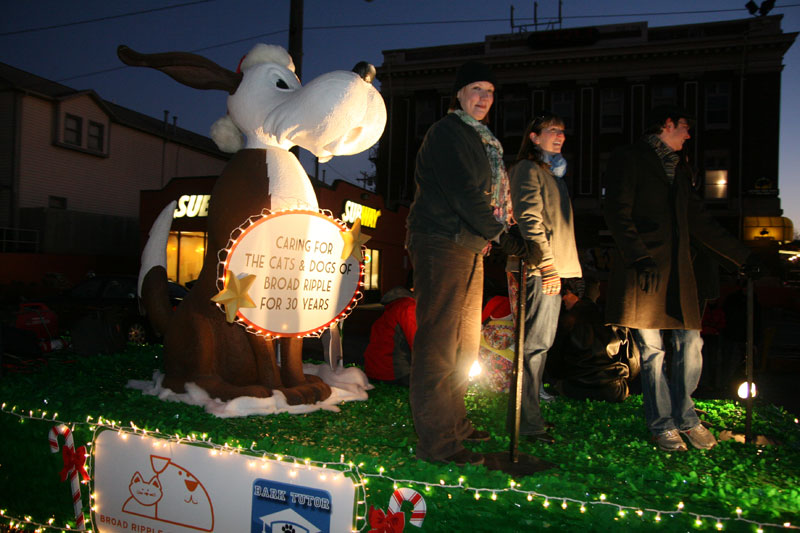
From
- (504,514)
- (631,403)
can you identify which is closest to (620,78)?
(631,403)

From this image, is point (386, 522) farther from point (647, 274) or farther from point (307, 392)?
point (647, 274)

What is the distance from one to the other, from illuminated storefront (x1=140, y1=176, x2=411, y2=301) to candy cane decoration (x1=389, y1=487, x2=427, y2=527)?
13.7m

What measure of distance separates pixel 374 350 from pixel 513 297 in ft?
5.32

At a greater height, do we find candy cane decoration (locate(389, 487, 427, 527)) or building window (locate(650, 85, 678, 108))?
building window (locate(650, 85, 678, 108))

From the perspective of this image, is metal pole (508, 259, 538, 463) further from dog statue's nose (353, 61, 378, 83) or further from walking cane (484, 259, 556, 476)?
dog statue's nose (353, 61, 378, 83)

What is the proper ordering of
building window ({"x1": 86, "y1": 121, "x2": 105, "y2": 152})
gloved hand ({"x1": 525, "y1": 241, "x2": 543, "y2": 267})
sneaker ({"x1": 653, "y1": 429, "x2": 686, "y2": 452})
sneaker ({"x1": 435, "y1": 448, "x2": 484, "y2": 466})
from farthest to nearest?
building window ({"x1": 86, "y1": 121, "x2": 105, "y2": 152}) → sneaker ({"x1": 653, "y1": 429, "x2": 686, "y2": 452}) → gloved hand ({"x1": 525, "y1": 241, "x2": 543, "y2": 267}) → sneaker ({"x1": 435, "y1": 448, "x2": 484, "y2": 466})

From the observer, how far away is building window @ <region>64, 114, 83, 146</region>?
67.7 ft

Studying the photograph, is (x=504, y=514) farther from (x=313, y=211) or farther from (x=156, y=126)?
(x=156, y=126)

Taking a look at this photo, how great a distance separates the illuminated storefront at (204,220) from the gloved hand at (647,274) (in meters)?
12.9

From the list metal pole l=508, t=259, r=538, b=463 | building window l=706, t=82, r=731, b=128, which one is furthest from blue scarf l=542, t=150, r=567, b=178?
building window l=706, t=82, r=731, b=128

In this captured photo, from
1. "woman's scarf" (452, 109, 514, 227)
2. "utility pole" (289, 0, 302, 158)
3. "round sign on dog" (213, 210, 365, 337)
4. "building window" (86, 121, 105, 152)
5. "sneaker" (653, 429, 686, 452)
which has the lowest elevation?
"sneaker" (653, 429, 686, 452)

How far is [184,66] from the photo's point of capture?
357 centimetres

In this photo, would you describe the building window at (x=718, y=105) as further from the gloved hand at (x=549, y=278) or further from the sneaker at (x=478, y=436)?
the sneaker at (x=478, y=436)

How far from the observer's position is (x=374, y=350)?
4602 millimetres
